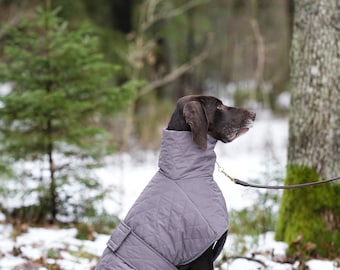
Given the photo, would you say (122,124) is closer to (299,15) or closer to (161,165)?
(299,15)

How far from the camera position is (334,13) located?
16.0ft

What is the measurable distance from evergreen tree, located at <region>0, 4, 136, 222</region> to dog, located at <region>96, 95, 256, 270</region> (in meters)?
3.04

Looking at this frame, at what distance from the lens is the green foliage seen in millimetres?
4910

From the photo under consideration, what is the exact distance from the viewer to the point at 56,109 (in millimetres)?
6395

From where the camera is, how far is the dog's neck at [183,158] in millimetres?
3482

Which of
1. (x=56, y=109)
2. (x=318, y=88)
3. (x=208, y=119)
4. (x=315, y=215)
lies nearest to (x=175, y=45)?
(x=56, y=109)

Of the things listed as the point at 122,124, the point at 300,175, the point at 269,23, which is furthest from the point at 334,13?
the point at 269,23

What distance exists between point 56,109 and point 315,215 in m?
3.19

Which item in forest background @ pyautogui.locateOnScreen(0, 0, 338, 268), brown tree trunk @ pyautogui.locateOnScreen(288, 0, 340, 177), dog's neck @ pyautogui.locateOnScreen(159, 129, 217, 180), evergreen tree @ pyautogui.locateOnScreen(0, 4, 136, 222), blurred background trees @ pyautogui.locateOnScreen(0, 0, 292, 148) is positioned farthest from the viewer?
blurred background trees @ pyautogui.locateOnScreen(0, 0, 292, 148)

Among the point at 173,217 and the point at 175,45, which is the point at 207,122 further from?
the point at 175,45

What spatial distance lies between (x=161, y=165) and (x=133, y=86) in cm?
330

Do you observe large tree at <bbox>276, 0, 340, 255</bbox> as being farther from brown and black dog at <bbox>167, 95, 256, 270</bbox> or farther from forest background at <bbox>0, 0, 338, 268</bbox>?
brown and black dog at <bbox>167, 95, 256, 270</bbox>

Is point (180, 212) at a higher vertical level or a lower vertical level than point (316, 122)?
lower

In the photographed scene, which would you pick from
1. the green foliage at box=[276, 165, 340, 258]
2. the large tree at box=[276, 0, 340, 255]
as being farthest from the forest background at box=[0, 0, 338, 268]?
the large tree at box=[276, 0, 340, 255]
